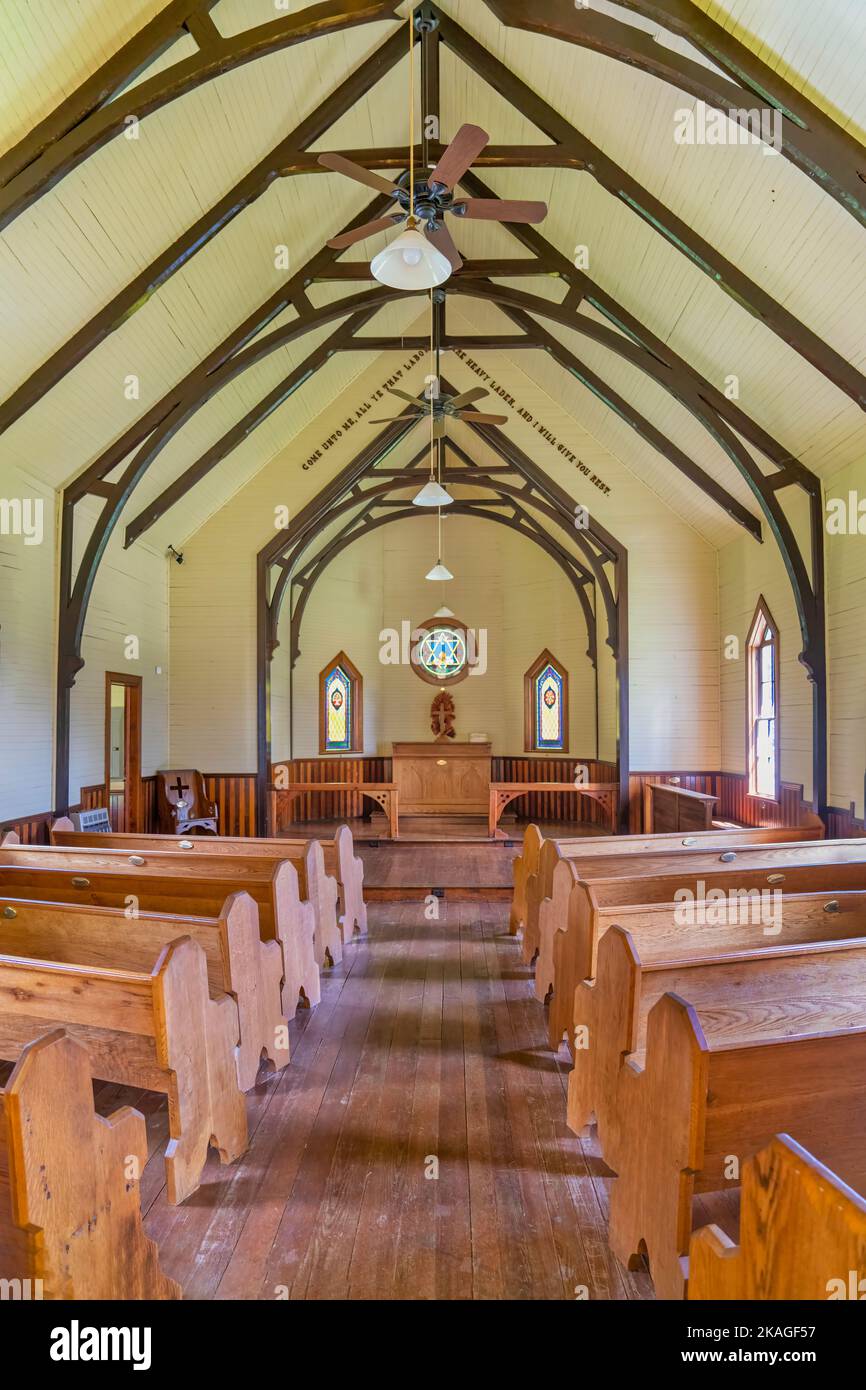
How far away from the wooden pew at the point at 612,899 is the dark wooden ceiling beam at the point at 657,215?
341 centimetres

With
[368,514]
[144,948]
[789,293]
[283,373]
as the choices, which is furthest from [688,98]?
[368,514]

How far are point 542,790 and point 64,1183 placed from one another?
7499mm

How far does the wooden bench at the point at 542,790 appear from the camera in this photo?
8570 mm

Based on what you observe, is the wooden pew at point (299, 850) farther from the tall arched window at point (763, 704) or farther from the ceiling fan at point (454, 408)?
the tall arched window at point (763, 704)

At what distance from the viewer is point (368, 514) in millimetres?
11773

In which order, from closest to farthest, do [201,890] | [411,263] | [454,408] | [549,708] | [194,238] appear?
[201,890] → [411,263] → [194,238] → [454,408] → [549,708]

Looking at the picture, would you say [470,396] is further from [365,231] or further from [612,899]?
[612,899]

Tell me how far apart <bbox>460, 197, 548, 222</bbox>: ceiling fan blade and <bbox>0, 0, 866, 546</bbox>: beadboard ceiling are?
1239 millimetres

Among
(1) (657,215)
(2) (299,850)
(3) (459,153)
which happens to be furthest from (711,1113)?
(1) (657,215)

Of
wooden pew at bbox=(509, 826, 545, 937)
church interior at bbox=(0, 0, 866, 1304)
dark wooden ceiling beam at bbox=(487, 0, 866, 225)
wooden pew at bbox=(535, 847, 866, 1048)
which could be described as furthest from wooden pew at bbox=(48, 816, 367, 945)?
dark wooden ceiling beam at bbox=(487, 0, 866, 225)

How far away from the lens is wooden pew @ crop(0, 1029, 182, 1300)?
1503 millimetres

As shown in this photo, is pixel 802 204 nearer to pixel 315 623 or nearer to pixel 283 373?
pixel 283 373

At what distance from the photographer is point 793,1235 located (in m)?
1.20

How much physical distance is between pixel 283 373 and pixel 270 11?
351 cm
